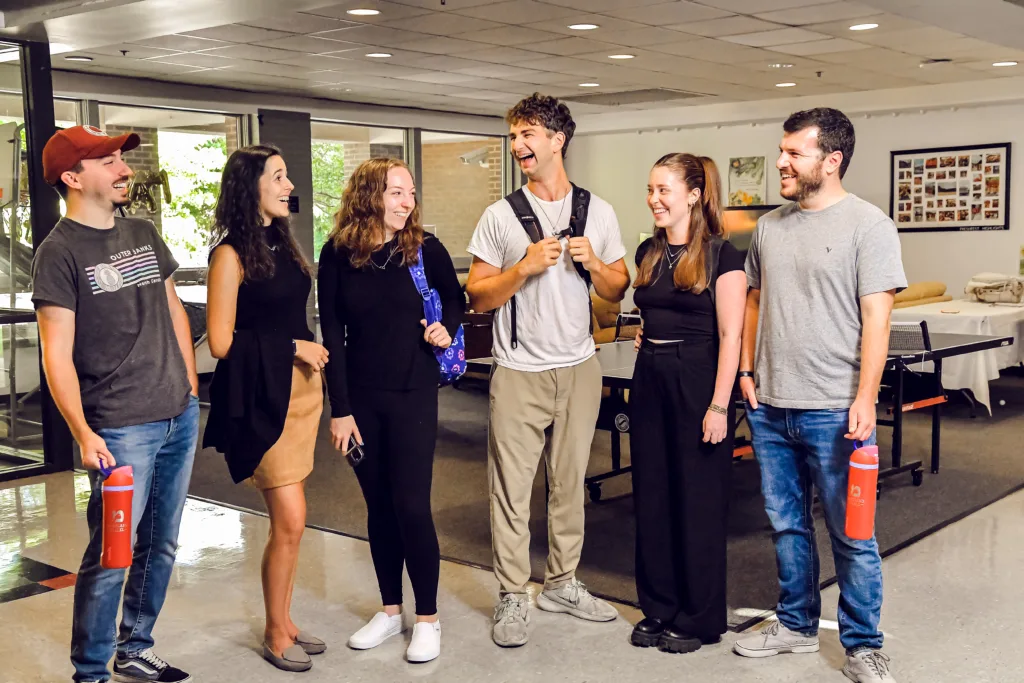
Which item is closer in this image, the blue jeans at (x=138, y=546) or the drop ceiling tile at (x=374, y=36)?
the blue jeans at (x=138, y=546)

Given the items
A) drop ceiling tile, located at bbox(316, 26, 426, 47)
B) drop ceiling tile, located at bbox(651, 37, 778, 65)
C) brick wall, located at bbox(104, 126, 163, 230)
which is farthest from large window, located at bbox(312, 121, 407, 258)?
drop ceiling tile, located at bbox(651, 37, 778, 65)

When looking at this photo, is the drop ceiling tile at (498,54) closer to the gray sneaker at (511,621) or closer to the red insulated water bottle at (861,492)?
the gray sneaker at (511,621)

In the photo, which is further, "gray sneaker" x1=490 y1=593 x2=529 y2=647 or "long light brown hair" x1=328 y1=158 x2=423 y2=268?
"gray sneaker" x1=490 y1=593 x2=529 y2=647

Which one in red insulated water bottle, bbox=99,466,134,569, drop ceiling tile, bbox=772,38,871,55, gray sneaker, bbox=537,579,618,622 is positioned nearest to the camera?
red insulated water bottle, bbox=99,466,134,569

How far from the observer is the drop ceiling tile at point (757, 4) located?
6211mm

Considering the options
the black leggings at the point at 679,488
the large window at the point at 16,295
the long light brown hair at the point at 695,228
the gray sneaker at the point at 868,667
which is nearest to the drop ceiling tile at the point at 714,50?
the large window at the point at 16,295

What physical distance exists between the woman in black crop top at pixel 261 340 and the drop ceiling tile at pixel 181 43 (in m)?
4.87

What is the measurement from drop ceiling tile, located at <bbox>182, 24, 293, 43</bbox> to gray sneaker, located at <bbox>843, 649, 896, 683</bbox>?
558cm

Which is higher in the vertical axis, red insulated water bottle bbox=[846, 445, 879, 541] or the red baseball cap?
the red baseball cap

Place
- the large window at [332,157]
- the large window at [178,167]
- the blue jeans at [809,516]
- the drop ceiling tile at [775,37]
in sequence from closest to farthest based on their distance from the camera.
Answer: the blue jeans at [809,516], the drop ceiling tile at [775,37], the large window at [178,167], the large window at [332,157]

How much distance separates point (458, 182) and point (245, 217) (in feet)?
32.8

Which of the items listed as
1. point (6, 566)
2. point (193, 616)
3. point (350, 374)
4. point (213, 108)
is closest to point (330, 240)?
point (350, 374)

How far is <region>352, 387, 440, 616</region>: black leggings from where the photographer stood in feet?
9.73

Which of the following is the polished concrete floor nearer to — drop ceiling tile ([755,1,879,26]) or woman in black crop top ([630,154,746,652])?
woman in black crop top ([630,154,746,652])
